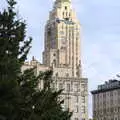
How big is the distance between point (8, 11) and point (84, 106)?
15121 centimetres

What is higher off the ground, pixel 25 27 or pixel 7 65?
pixel 25 27

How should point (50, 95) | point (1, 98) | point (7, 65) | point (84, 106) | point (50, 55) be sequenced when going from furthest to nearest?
point (50, 55), point (84, 106), point (50, 95), point (7, 65), point (1, 98)

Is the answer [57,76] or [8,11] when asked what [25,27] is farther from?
[57,76]

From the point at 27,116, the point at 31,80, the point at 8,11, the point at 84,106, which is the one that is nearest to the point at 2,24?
the point at 8,11

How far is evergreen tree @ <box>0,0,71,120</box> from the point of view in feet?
99.6

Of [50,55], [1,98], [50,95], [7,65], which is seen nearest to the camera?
[1,98]

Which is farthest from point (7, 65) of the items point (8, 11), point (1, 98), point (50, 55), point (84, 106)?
point (50, 55)

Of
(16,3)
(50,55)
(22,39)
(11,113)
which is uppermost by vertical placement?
(50,55)

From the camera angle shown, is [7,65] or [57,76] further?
[57,76]

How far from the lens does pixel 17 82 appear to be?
105ft

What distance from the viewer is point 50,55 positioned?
199500 millimetres

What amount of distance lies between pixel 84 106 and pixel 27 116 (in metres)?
155

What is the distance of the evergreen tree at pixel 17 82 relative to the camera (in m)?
30.3

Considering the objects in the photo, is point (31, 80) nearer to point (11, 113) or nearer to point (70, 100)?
point (11, 113)
